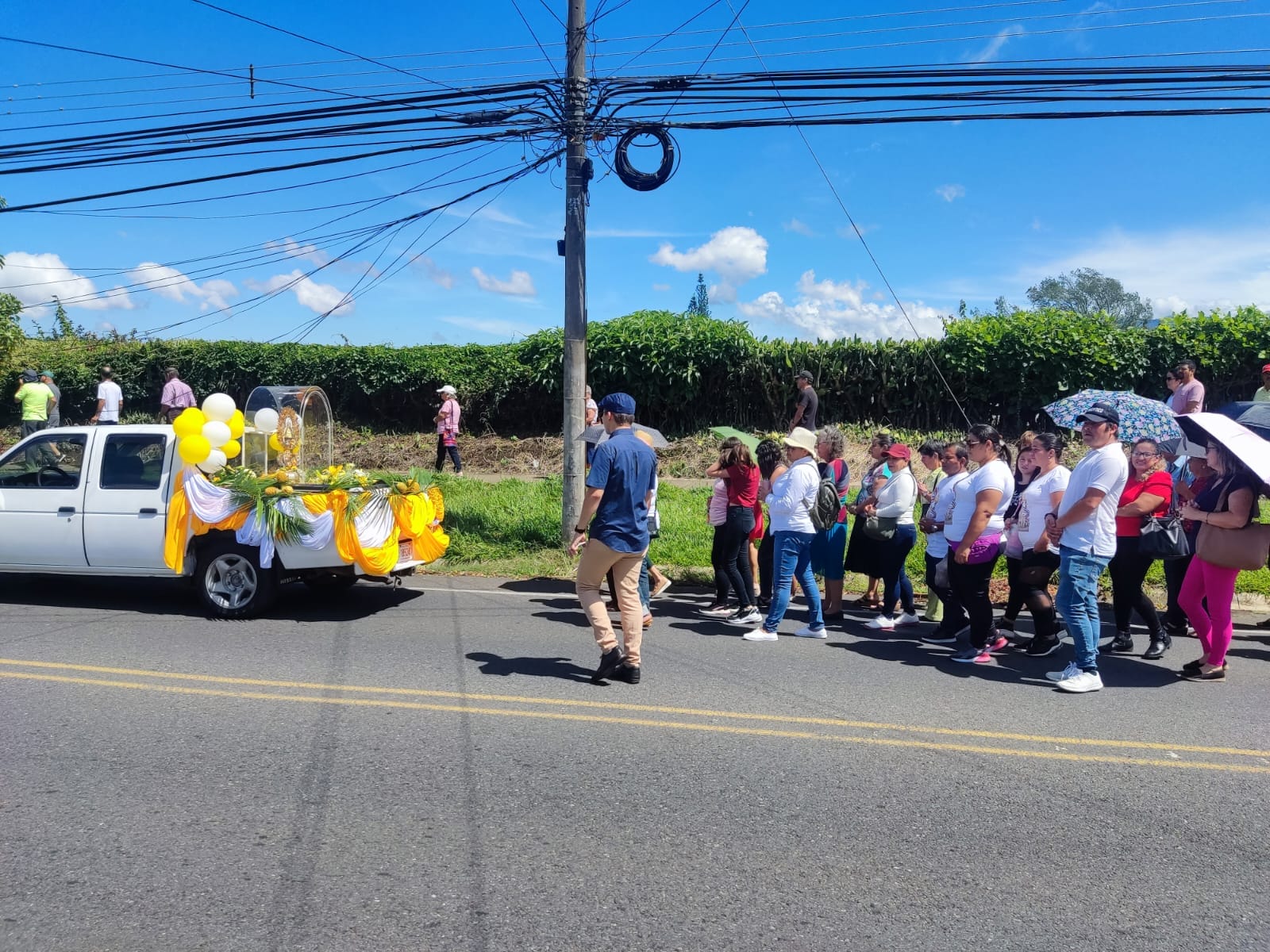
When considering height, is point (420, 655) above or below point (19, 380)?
below

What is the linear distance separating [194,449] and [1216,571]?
25.9 ft

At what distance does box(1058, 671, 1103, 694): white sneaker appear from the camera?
20.9ft

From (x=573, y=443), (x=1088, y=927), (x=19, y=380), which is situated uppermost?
(x=19, y=380)

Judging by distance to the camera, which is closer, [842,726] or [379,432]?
[842,726]

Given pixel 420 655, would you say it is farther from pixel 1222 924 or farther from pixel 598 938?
pixel 1222 924

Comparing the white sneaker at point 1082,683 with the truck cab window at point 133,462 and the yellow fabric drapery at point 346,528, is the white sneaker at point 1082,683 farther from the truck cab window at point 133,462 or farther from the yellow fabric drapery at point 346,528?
the truck cab window at point 133,462

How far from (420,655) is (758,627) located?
2.73 metres

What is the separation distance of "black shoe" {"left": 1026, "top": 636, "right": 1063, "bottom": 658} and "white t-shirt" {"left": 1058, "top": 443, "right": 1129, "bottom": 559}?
1.22 m

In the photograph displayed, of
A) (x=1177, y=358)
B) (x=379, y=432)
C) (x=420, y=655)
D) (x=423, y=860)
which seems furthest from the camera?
(x=379, y=432)

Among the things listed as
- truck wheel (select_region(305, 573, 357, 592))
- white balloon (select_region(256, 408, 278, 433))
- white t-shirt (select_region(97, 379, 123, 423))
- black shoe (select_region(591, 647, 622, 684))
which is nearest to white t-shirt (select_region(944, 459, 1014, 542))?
black shoe (select_region(591, 647, 622, 684))

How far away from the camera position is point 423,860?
377 centimetres

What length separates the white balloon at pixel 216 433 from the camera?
26.4ft

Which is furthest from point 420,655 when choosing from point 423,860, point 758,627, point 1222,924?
point 1222,924

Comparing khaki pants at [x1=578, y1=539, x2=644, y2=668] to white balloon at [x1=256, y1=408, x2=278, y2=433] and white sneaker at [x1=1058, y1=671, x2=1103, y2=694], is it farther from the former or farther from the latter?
white balloon at [x1=256, y1=408, x2=278, y2=433]
